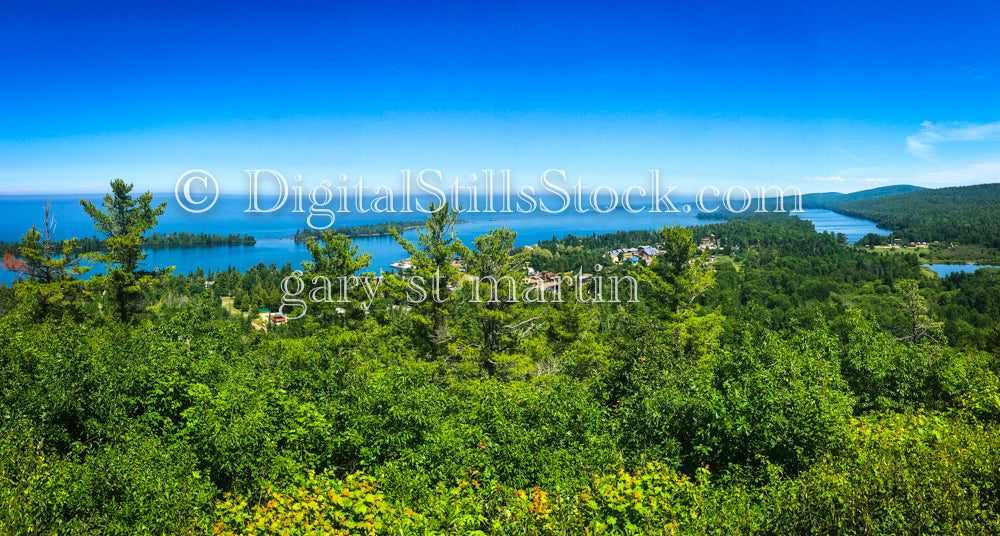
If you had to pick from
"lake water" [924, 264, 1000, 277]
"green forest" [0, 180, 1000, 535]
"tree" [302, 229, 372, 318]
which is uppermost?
"tree" [302, 229, 372, 318]

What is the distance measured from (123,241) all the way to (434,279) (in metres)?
14.7

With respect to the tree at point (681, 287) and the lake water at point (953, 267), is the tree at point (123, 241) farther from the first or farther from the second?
the lake water at point (953, 267)

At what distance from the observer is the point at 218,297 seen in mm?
89000

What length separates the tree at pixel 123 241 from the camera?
22.9m

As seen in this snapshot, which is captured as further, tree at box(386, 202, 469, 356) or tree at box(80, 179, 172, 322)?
tree at box(80, 179, 172, 322)

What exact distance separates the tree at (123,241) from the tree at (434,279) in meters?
12.6

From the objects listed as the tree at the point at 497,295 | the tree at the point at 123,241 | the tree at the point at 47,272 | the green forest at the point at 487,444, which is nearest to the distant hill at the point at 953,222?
the green forest at the point at 487,444

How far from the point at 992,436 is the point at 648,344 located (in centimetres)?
813

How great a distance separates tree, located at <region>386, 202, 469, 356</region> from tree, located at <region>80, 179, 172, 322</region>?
41.4 feet

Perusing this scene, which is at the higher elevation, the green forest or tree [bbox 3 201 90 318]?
tree [bbox 3 201 90 318]

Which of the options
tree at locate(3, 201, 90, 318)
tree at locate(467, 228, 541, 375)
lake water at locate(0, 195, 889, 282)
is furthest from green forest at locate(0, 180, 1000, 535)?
lake water at locate(0, 195, 889, 282)

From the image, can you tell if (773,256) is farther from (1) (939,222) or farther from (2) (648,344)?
(2) (648,344)

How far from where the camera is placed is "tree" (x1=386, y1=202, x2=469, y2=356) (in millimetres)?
21984

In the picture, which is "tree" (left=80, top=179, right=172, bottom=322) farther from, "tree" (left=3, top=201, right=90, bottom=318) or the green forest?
the green forest
